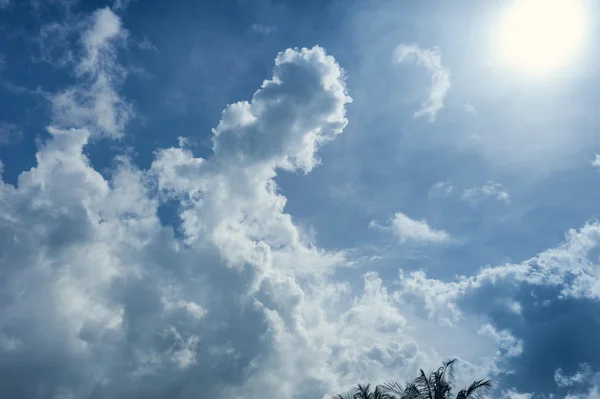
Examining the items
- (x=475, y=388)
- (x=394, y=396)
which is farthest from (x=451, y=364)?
(x=394, y=396)

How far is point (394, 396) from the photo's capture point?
88.3ft

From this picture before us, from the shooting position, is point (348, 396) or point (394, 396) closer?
point (394, 396)

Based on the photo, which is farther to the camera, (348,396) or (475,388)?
(348,396)

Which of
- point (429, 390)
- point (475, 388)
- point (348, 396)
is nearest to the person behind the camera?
point (475, 388)

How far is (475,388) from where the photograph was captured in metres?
24.0

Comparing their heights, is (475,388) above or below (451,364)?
below

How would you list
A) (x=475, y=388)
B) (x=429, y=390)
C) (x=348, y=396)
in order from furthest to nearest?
(x=348, y=396) < (x=429, y=390) < (x=475, y=388)

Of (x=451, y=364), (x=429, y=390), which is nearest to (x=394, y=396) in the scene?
(x=429, y=390)

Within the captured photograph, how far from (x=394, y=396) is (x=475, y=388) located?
6055mm

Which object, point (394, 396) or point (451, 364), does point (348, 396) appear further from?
point (451, 364)

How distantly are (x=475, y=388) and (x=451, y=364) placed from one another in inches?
83.9

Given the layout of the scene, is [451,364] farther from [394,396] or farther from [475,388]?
[394,396]

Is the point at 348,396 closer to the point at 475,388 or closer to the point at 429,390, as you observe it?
the point at 429,390

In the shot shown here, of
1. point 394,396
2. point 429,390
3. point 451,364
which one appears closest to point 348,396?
point 394,396
